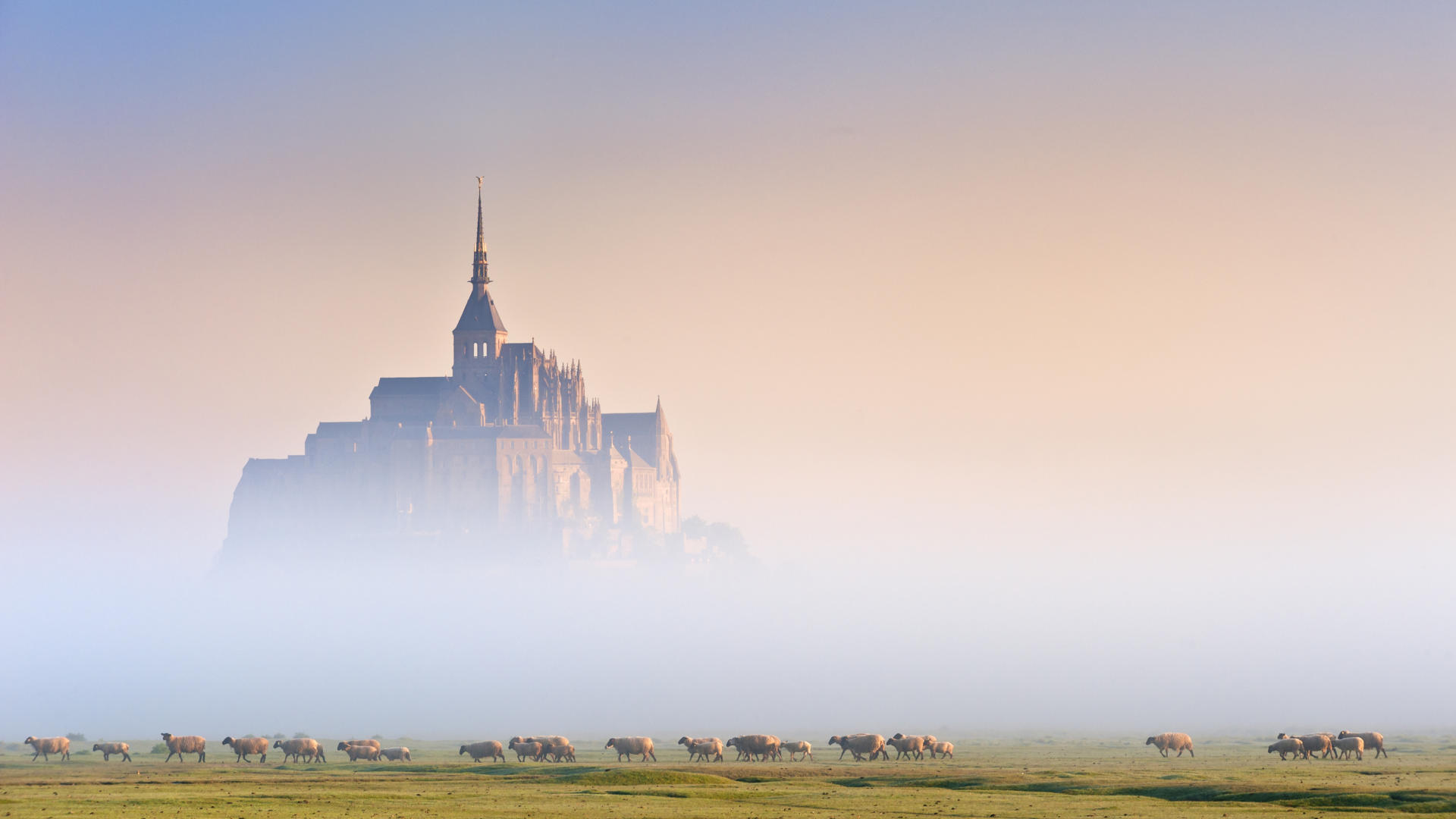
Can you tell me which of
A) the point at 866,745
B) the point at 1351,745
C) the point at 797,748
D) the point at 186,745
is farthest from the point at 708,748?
the point at 1351,745

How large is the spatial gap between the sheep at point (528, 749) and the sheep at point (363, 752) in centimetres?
650

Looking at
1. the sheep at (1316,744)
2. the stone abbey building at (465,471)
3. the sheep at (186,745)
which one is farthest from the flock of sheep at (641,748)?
the stone abbey building at (465,471)

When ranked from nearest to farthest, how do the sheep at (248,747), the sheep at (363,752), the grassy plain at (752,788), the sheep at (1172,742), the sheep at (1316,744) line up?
the grassy plain at (752,788) < the sheep at (1316,744) < the sheep at (248,747) < the sheep at (1172,742) < the sheep at (363,752)

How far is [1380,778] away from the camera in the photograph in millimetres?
54688

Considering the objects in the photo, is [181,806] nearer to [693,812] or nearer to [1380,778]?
[693,812]

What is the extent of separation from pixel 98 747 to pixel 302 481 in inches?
4625

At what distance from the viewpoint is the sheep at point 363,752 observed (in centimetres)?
7425

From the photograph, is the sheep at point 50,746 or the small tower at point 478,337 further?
the small tower at point 478,337

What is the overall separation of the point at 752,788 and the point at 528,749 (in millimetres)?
19592

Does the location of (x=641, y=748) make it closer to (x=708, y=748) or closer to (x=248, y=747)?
(x=708, y=748)

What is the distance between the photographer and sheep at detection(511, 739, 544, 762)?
72.2 m

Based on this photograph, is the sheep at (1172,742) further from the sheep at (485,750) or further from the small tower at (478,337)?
the small tower at (478,337)

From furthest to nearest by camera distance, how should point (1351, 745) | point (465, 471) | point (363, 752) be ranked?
point (465, 471) < point (363, 752) < point (1351, 745)

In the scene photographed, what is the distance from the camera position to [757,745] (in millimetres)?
71312
